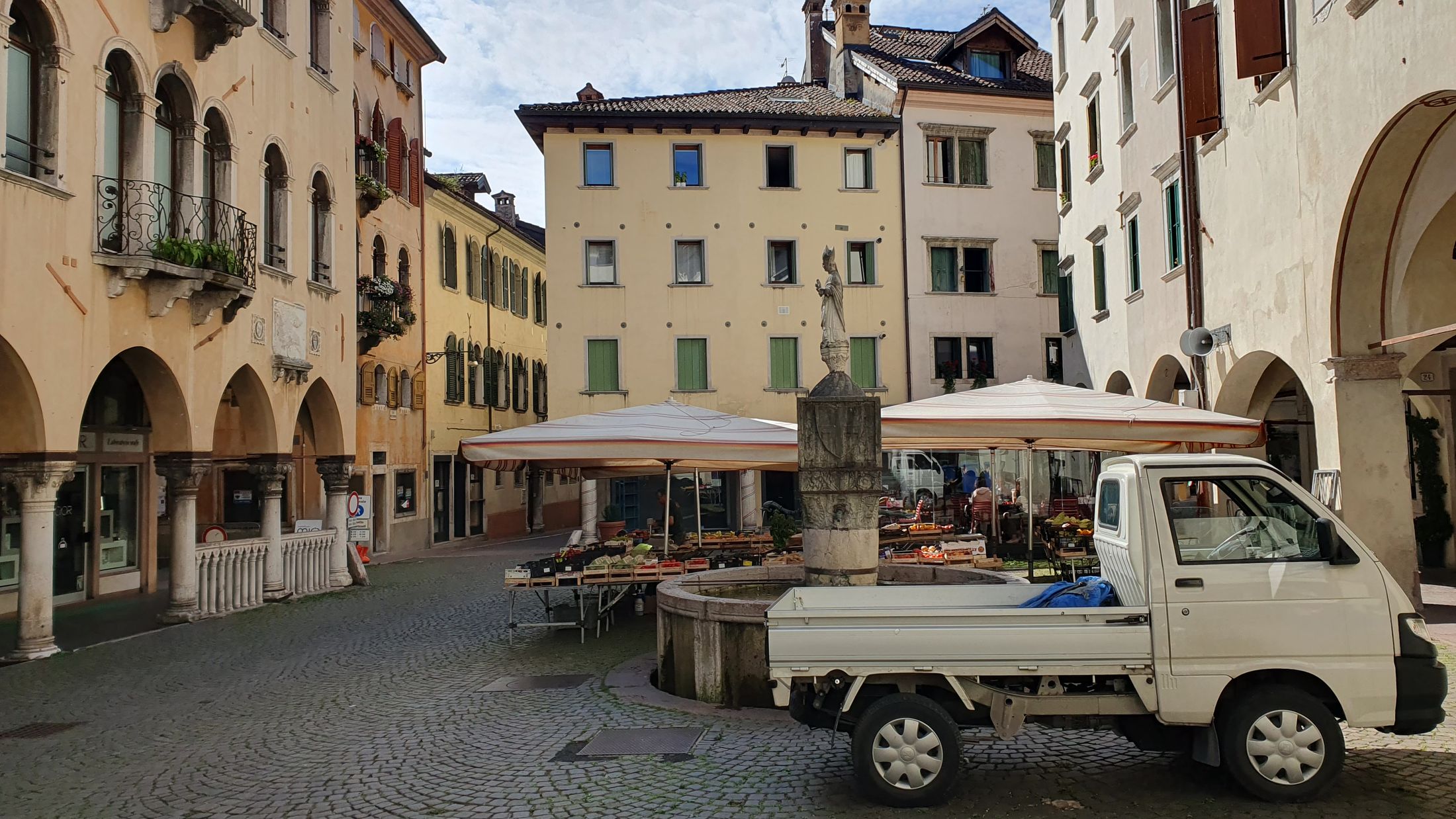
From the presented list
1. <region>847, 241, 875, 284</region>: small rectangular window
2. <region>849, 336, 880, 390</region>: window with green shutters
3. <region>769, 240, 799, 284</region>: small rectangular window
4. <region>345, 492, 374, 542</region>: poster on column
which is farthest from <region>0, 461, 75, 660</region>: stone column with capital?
<region>847, 241, 875, 284</region>: small rectangular window

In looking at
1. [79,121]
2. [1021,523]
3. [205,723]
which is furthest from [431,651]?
[1021,523]

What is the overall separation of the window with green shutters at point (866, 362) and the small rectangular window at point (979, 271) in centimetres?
306

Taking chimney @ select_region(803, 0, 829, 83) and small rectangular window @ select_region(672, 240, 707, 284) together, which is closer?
small rectangular window @ select_region(672, 240, 707, 284)

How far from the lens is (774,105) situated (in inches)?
1202

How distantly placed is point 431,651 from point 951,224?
21011mm

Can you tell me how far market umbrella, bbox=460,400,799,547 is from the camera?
12.7m

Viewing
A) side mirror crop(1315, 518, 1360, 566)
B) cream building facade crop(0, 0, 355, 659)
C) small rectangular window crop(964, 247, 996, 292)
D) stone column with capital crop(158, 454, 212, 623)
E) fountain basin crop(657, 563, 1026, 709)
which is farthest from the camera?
small rectangular window crop(964, 247, 996, 292)

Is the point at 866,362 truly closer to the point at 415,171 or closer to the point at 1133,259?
the point at 1133,259

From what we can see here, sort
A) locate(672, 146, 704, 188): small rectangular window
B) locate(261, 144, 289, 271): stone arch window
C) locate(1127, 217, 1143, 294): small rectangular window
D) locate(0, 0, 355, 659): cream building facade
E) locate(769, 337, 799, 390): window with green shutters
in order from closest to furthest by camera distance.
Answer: locate(0, 0, 355, 659): cream building facade, locate(261, 144, 289, 271): stone arch window, locate(1127, 217, 1143, 294): small rectangular window, locate(672, 146, 704, 188): small rectangular window, locate(769, 337, 799, 390): window with green shutters

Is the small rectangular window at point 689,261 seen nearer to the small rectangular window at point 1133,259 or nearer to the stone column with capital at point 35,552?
the small rectangular window at point 1133,259

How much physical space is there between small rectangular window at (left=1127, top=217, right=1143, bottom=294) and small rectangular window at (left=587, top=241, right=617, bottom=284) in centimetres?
1341

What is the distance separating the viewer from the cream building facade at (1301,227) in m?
11.1

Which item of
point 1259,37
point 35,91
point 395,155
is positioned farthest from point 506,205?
point 1259,37

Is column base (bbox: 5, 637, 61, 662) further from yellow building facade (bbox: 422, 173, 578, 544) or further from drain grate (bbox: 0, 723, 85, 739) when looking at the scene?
yellow building facade (bbox: 422, 173, 578, 544)
